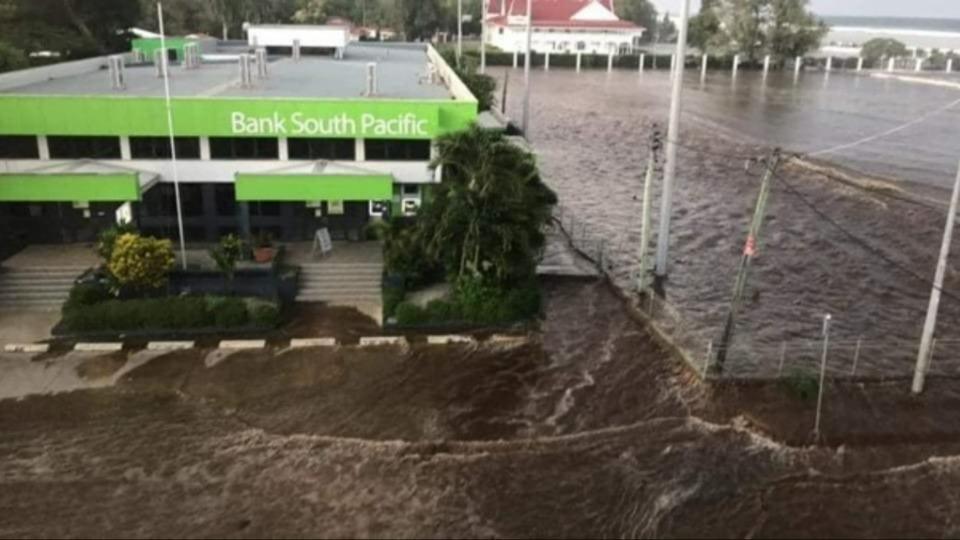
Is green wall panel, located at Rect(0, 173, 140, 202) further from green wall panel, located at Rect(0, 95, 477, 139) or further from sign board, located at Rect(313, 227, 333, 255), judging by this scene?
sign board, located at Rect(313, 227, 333, 255)

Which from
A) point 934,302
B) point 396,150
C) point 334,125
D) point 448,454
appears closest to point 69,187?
point 334,125

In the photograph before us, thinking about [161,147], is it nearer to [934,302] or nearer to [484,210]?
[484,210]

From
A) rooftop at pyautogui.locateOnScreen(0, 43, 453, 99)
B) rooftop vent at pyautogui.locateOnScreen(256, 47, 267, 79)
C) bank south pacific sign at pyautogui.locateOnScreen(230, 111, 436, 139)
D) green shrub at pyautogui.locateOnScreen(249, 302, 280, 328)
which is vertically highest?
rooftop vent at pyautogui.locateOnScreen(256, 47, 267, 79)

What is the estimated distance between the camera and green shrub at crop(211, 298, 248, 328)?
2702 cm

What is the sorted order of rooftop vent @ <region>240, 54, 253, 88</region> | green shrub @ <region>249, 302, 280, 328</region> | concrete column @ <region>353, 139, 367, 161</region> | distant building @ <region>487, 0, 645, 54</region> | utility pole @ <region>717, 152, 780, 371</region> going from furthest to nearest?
1. distant building @ <region>487, 0, 645, 54</region>
2. rooftop vent @ <region>240, 54, 253, 88</region>
3. concrete column @ <region>353, 139, 367, 161</region>
4. green shrub @ <region>249, 302, 280, 328</region>
5. utility pole @ <region>717, 152, 780, 371</region>

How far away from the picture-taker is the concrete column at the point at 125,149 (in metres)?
30.5

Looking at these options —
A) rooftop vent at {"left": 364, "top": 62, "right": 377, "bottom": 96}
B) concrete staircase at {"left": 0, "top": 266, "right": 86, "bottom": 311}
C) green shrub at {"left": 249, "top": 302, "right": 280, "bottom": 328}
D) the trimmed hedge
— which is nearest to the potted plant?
the trimmed hedge

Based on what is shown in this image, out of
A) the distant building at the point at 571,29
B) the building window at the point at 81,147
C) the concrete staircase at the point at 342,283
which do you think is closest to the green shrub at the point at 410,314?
the concrete staircase at the point at 342,283

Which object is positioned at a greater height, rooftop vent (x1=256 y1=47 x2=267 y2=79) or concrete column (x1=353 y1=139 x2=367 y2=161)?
rooftop vent (x1=256 y1=47 x2=267 y2=79)

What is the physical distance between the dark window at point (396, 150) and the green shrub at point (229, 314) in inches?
318

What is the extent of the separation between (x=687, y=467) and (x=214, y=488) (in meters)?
11.3

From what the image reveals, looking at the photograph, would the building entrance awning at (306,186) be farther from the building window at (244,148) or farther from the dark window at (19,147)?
the dark window at (19,147)

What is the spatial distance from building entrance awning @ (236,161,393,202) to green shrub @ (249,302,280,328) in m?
4.49

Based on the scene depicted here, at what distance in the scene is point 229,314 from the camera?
88.7 ft
